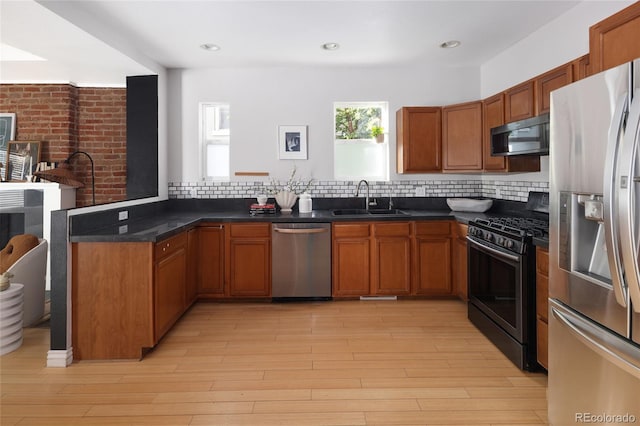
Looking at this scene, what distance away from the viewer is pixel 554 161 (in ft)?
6.20

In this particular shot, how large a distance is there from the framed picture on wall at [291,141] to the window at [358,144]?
424mm

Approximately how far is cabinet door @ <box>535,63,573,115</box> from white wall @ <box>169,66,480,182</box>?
162 centimetres

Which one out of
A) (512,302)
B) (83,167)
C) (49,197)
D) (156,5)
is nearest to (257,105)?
(156,5)

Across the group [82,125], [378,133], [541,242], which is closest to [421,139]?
[378,133]

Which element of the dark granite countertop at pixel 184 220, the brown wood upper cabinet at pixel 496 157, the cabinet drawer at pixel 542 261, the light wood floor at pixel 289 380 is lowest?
the light wood floor at pixel 289 380

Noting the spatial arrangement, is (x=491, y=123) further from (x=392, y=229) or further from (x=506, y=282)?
(x=506, y=282)

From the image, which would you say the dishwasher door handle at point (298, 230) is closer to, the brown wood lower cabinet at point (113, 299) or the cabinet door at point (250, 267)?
the cabinet door at point (250, 267)

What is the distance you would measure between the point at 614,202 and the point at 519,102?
2.37 meters

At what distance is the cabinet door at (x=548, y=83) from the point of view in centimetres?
290

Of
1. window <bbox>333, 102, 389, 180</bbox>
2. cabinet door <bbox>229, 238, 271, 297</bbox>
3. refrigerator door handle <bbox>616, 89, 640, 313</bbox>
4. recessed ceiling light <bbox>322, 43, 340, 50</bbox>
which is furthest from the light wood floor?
recessed ceiling light <bbox>322, 43, 340, 50</bbox>

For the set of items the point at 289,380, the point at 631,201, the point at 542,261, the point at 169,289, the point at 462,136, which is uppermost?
the point at 462,136

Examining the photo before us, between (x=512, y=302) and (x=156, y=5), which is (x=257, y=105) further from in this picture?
(x=512, y=302)

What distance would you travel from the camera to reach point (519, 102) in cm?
352

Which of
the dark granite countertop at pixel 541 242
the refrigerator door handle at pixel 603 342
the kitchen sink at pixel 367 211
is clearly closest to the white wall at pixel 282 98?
the kitchen sink at pixel 367 211
